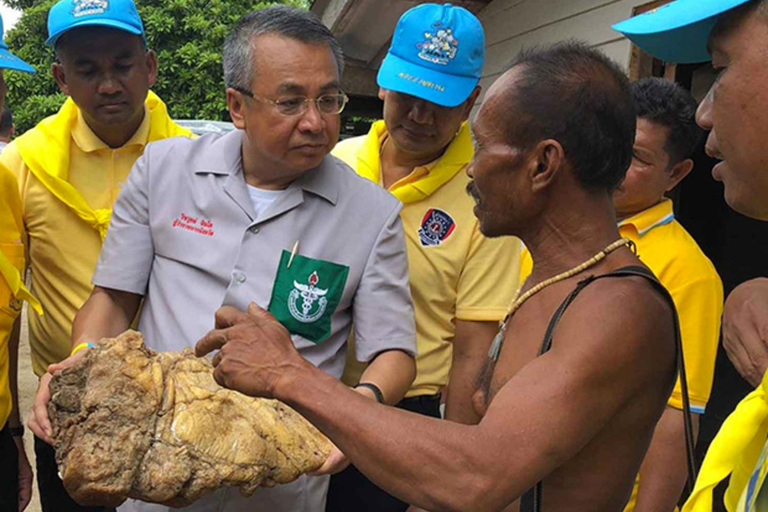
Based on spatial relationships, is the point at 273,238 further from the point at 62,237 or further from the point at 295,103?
the point at 62,237

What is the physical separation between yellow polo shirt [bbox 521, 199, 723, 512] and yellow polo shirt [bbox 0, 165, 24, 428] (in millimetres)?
2132

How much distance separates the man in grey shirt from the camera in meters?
2.21

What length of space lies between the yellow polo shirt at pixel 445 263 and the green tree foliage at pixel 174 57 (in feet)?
44.2

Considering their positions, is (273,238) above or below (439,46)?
below

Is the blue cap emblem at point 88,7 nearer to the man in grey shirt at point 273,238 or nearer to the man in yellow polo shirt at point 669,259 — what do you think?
the man in grey shirt at point 273,238

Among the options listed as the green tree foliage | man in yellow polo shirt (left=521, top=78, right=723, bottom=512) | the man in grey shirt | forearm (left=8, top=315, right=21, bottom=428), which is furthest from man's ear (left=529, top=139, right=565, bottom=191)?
the green tree foliage

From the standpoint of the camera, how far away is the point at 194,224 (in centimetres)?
228

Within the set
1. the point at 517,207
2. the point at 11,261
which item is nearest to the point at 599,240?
the point at 517,207

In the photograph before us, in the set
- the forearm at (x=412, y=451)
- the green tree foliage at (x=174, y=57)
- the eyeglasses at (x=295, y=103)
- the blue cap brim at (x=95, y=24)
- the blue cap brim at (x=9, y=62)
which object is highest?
the blue cap brim at (x=95, y=24)

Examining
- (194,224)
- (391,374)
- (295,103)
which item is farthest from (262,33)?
(391,374)

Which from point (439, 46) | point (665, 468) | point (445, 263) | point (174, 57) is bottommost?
point (174, 57)

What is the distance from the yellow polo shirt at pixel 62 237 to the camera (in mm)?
2891

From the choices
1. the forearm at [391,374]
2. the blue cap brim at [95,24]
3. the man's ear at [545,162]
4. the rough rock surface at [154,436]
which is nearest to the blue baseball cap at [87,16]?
the blue cap brim at [95,24]

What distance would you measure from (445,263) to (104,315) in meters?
1.18
